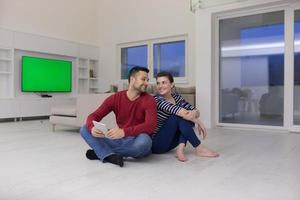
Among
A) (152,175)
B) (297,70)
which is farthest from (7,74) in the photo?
(297,70)

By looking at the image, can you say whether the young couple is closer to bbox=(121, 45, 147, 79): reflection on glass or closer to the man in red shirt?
the man in red shirt

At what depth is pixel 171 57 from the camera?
7062 millimetres

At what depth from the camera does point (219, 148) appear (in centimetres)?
316

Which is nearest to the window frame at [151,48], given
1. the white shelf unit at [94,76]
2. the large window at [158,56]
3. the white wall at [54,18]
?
the large window at [158,56]

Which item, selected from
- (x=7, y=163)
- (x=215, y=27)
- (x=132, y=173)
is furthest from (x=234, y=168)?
(x=215, y=27)

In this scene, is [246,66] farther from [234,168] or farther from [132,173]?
[132,173]

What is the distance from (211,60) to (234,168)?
309cm

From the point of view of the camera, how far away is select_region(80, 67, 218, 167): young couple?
2.30m

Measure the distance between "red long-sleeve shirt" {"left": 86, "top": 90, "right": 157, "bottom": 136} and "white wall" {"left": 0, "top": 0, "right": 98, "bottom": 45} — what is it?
490cm

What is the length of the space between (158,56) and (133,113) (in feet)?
16.6

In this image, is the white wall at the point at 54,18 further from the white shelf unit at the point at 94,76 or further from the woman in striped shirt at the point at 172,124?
the woman in striped shirt at the point at 172,124

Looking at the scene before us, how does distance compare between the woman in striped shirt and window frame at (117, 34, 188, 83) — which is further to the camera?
window frame at (117, 34, 188, 83)

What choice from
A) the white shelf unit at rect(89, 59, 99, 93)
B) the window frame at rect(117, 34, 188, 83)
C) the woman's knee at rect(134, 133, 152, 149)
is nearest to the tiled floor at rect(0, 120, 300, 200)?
the woman's knee at rect(134, 133, 152, 149)

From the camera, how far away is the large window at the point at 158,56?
6.84 metres
